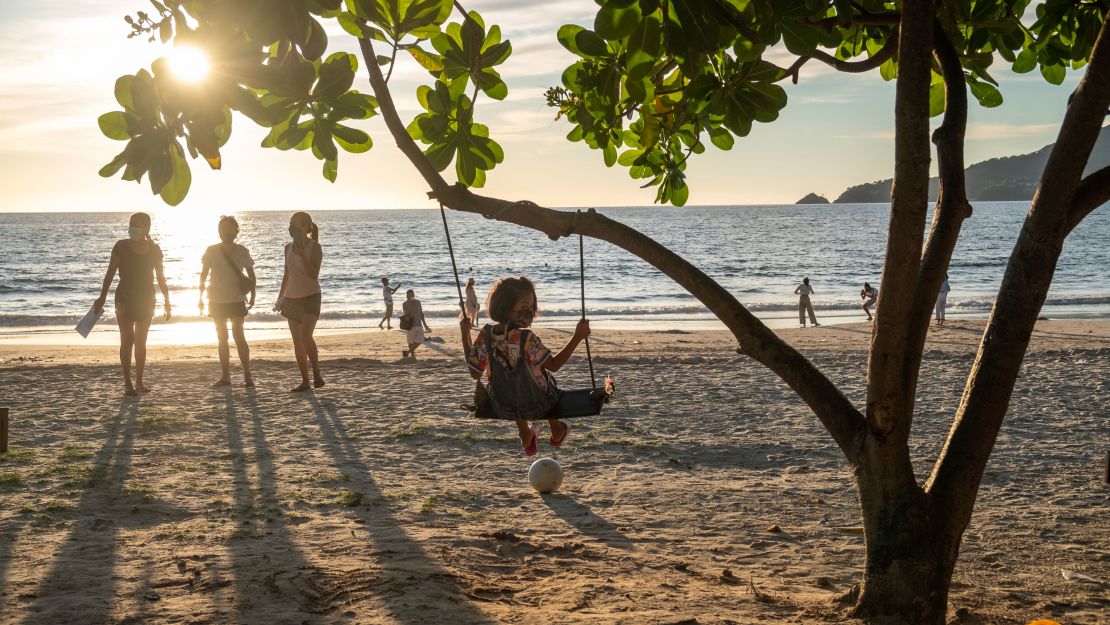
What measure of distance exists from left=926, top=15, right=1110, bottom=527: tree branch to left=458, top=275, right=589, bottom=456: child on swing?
186cm

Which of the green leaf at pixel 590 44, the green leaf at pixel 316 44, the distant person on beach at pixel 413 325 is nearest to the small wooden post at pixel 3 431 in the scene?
the green leaf at pixel 316 44

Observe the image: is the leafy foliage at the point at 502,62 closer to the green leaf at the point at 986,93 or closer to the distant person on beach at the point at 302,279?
the green leaf at the point at 986,93

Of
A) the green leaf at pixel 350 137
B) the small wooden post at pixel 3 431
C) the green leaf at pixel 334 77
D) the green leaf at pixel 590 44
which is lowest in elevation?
the small wooden post at pixel 3 431

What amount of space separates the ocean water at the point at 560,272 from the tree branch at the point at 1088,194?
23881 mm

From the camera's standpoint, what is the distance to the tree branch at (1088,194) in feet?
12.8

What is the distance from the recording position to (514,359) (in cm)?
503

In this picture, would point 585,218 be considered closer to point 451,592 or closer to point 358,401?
point 451,592

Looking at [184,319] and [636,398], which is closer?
[636,398]

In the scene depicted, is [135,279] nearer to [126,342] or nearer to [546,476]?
[126,342]

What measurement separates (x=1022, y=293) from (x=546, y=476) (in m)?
3.27

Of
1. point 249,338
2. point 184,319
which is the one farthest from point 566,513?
point 184,319

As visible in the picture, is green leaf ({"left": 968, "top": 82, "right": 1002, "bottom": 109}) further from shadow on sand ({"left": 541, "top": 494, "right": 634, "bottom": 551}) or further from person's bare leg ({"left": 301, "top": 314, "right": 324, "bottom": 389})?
→ person's bare leg ({"left": 301, "top": 314, "right": 324, "bottom": 389})

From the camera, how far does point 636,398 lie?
981 cm

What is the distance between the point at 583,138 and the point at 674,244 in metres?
85.7
